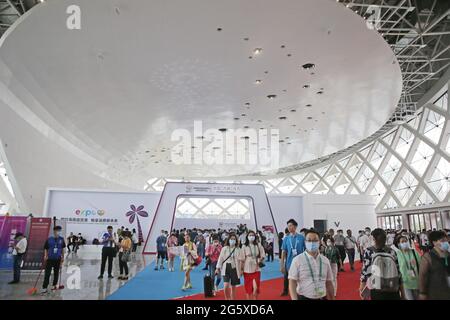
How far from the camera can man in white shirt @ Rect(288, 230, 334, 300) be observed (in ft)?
9.77

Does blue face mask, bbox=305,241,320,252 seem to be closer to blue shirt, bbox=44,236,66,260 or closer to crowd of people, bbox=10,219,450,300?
crowd of people, bbox=10,219,450,300

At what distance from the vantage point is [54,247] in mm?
6566

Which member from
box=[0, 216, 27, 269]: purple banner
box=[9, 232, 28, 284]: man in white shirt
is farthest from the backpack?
box=[0, 216, 27, 269]: purple banner

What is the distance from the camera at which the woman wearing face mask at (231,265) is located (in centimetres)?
526

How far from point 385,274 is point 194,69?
867 centimetres

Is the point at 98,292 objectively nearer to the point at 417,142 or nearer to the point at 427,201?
the point at 427,201

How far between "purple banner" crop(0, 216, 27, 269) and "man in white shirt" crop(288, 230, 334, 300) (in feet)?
30.5

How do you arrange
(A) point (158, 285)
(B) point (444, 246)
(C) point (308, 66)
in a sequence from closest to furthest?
(B) point (444, 246) < (A) point (158, 285) < (C) point (308, 66)

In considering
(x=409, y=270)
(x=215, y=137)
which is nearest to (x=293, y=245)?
(x=409, y=270)

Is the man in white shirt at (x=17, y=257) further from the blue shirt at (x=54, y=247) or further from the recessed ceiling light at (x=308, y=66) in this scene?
the recessed ceiling light at (x=308, y=66)

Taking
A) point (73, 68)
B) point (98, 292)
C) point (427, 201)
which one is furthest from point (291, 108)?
point (427, 201)

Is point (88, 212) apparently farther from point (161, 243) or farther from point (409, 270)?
point (409, 270)

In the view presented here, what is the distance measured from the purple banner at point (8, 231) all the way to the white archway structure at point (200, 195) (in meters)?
7.22

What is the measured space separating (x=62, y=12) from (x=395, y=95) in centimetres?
1201
